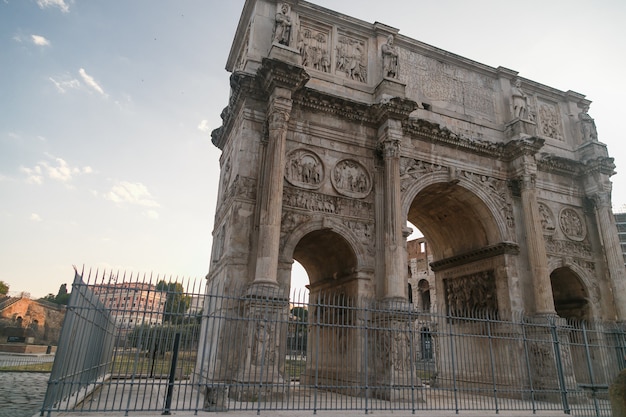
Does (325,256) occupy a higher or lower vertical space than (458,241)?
lower

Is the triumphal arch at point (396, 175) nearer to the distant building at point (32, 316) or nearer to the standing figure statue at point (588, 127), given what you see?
the standing figure statue at point (588, 127)

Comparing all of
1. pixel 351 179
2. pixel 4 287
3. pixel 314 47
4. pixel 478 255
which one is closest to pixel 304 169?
pixel 351 179

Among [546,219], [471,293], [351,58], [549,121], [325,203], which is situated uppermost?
[351,58]

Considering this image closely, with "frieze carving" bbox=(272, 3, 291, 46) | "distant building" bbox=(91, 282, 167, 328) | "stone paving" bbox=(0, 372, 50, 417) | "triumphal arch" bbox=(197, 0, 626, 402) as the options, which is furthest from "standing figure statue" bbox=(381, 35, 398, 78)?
"stone paving" bbox=(0, 372, 50, 417)

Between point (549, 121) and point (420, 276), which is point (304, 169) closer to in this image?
point (549, 121)

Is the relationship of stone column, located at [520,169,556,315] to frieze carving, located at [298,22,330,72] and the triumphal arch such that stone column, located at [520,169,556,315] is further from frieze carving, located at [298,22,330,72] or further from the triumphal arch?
frieze carving, located at [298,22,330,72]

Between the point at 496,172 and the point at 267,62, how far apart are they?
9.31 metres

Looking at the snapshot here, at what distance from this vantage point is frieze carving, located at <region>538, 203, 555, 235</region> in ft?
53.0

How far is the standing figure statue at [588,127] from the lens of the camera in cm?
1791

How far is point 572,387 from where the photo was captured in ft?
40.8

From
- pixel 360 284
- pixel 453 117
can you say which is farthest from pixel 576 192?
pixel 360 284

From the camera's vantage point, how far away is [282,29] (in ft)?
43.6

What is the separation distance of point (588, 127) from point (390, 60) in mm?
9638

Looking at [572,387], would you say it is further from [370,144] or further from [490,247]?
[370,144]
